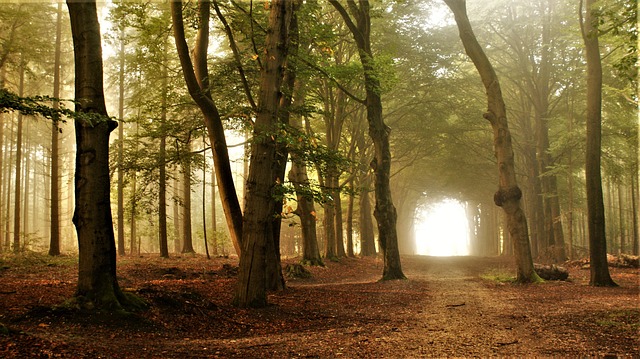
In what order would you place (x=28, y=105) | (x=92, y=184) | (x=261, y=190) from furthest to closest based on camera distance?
(x=261, y=190)
(x=92, y=184)
(x=28, y=105)

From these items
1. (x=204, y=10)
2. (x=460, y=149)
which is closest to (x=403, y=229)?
(x=460, y=149)

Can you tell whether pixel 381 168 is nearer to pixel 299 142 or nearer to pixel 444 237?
pixel 299 142

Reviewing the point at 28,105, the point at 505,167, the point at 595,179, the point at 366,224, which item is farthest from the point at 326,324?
the point at 366,224

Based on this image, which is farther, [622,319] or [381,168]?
[381,168]

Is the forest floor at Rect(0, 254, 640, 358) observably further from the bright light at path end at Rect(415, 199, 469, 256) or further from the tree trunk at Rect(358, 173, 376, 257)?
the bright light at path end at Rect(415, 199, 469, 256)

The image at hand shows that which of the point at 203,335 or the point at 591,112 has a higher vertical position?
the point at 591,112

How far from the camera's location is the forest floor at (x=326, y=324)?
5969 mm

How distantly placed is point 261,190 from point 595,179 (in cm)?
1029

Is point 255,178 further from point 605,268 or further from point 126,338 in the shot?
point 605,268

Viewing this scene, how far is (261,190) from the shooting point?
944cm

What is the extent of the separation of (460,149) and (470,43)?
17.9 metres

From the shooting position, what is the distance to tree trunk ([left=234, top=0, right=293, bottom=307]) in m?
9.36

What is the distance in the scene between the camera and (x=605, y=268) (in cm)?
1370

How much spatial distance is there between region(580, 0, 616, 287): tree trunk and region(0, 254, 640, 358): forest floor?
1.00 meters
